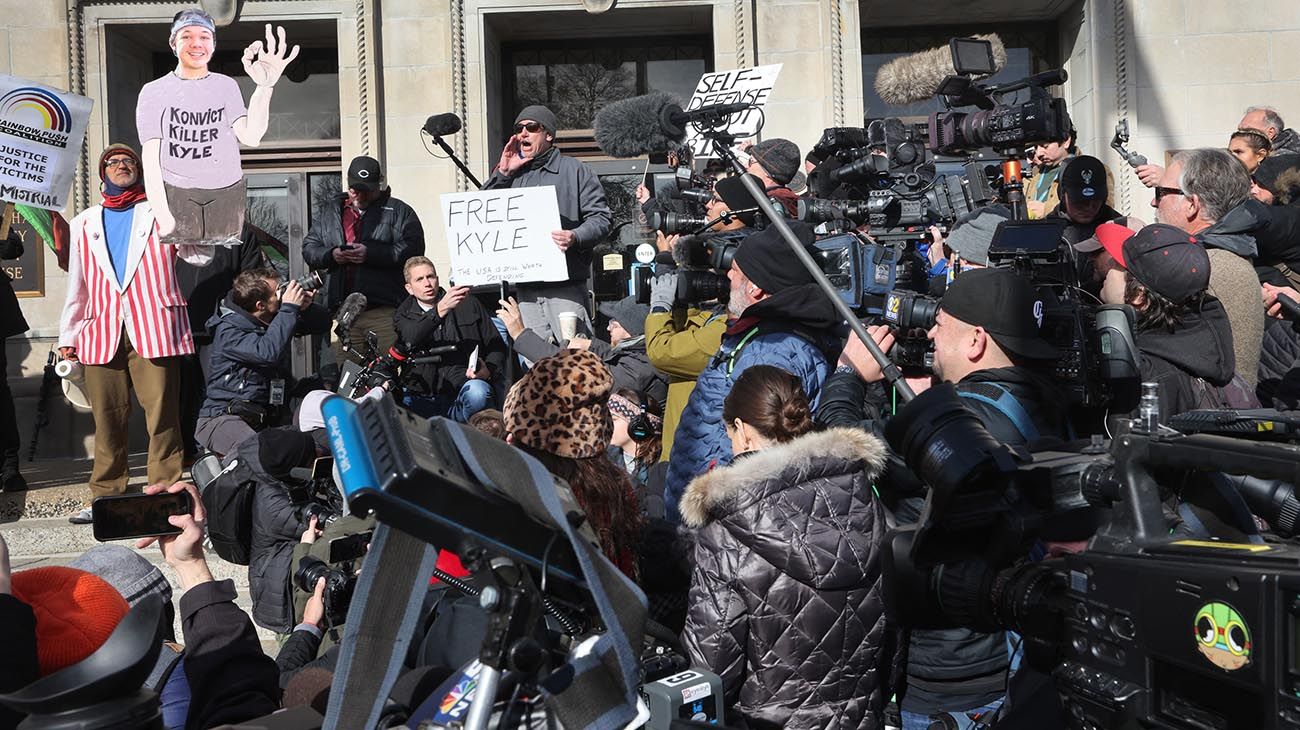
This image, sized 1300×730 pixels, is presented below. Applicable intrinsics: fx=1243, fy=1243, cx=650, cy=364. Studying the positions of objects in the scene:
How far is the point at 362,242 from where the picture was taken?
8.20 metres

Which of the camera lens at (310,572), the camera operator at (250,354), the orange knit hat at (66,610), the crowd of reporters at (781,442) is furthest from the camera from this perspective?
the camera operator at (250,354)

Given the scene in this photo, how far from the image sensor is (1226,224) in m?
5.29

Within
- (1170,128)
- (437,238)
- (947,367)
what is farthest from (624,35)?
(947,367)

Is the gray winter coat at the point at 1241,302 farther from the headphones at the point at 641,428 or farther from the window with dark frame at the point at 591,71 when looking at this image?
the window with dark frame at the point at 591,71

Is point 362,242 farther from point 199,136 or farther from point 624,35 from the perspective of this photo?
point 624,35

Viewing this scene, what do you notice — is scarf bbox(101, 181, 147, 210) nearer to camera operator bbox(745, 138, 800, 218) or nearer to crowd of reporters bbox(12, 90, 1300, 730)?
crowd of reporters bbox(12, 90, 1300, 730)

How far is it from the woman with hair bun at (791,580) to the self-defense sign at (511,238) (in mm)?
4066

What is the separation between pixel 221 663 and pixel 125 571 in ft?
1.47

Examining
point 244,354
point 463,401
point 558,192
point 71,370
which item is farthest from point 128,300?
point 558,192

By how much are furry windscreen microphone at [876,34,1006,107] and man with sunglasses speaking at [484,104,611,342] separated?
3.03m

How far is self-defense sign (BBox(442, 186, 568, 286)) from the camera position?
7.38 meters

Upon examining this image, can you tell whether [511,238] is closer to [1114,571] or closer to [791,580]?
[791,580]

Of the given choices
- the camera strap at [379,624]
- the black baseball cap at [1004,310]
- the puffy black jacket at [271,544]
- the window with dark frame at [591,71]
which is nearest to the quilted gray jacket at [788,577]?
the black baseball cap at [1004,310]

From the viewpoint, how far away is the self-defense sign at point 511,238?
291 inches
